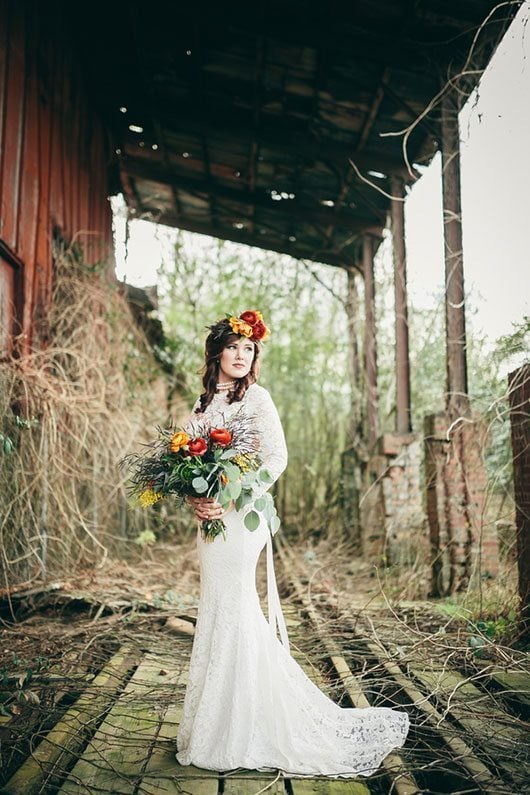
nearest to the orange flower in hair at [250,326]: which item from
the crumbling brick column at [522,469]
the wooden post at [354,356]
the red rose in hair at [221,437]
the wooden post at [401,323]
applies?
the red rose in hair at [221,437]

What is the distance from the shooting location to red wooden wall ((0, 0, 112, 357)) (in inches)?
212

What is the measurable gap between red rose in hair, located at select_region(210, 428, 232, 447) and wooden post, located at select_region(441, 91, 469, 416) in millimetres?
3294

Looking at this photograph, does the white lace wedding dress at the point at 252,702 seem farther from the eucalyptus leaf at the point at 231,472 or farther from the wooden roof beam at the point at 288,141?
the wooden roof beam at the point at 288,141

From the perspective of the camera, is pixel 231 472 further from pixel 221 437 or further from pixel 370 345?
pixel 370 345

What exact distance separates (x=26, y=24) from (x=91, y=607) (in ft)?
17.4

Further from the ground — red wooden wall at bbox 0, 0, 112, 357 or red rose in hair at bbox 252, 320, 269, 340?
red wooden wall at bbox 0, 0, 112, 357

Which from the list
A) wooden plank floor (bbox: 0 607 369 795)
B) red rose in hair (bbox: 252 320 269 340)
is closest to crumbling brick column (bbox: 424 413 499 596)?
wooden plank floor (bbox: 0 607 369 795)

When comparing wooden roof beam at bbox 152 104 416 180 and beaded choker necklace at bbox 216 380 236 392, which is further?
wooden roof beam at bbox 152 104 416 180

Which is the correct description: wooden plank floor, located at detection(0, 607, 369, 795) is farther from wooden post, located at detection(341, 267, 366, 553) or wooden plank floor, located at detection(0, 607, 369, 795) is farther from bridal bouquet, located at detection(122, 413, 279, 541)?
wooden post, located at detection(341, 267, 366, 553)

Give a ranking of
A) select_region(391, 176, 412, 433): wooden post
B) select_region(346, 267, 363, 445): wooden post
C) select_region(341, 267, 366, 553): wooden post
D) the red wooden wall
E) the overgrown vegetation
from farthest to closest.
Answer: select_region(346, 267, 363, 445): wooden post, select_region(341, 267, 366, 553): wooden post, select_region(391, 176, 412, 433): wooden post, the red wooden wall, the overgrown vegetation

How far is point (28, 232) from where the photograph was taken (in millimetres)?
5902

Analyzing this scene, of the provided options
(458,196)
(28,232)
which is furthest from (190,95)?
(458,196)

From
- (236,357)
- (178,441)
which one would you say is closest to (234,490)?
(178,441)

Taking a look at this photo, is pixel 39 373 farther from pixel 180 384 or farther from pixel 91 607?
pixel 180 384
